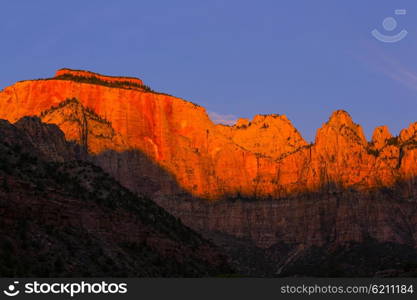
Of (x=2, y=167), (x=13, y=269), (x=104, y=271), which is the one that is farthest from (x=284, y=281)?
(x=2, y=167)

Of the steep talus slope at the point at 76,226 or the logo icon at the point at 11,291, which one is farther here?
the steep talus slope at the point at 76,226

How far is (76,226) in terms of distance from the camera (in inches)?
5743

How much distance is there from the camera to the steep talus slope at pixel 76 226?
131 meters

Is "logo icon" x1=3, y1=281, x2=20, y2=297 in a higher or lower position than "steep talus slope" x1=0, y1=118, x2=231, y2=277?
lower

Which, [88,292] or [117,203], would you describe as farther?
[117,203]

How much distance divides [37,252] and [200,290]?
118 ft

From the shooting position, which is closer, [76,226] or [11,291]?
[11,291]

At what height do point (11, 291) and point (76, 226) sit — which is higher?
point (76, 226)

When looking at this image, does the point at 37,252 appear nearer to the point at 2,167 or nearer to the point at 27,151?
the point at 2,167

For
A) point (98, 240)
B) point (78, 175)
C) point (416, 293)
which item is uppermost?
point (78, 175)

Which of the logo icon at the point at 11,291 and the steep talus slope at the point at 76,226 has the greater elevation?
the steep talus slope at the point at 76,226

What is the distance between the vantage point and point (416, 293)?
105812 mm

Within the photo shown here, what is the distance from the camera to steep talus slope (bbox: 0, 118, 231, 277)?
13138 cm

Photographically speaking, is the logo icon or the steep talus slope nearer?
the logo icon
